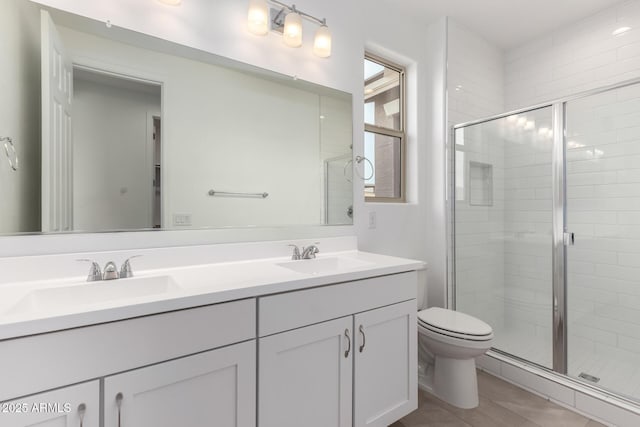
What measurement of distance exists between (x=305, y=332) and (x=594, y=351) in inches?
84.6

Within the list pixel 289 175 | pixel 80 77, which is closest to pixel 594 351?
pixel 289 175

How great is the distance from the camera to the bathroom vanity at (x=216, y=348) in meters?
0.74

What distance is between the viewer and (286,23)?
1.64m

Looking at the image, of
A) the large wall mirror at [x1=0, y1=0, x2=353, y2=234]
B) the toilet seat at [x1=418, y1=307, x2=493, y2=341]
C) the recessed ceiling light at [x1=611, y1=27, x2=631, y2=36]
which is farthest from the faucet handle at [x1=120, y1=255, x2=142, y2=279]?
the recessed ceiling light at [x1=611, y1=27, x2=631, y2=36]

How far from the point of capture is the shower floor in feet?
5.73

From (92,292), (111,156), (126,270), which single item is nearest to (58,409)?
(92,292)

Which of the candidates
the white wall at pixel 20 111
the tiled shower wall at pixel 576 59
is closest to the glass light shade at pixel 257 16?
the white wall at pixel 20 111

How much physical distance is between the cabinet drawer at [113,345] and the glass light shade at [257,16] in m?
1.33

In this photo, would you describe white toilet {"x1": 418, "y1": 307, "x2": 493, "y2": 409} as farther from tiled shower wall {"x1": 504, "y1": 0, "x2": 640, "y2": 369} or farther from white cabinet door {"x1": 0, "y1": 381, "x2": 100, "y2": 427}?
white cabinet door {"x1": 0, "y1": 381, "x2": 100, "y2": 427}

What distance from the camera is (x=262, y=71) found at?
5.39 feet

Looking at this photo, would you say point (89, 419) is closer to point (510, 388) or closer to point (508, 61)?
point (510, 388)

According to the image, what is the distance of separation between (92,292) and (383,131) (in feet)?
6.39

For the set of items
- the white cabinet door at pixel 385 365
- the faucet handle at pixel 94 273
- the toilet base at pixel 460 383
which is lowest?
the toilet base at pixel 460 383

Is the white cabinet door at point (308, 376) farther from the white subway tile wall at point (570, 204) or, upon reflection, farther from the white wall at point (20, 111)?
the white subway tile wall at point (570, 204)
